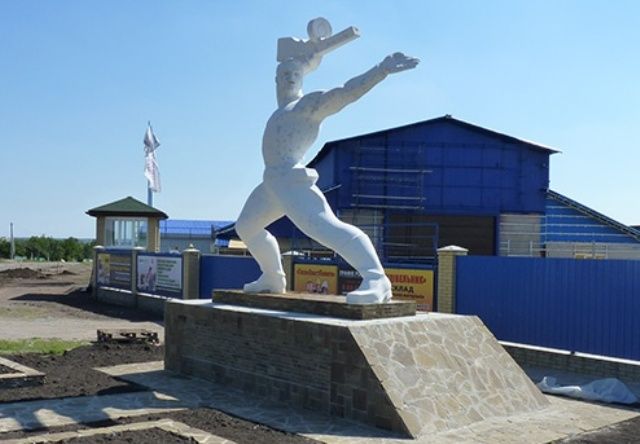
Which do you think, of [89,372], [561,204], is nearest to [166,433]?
[89,372]

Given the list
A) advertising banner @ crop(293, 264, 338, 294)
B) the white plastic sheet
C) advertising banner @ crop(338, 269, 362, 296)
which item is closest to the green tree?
advertising banner @ crop(293, 264, 338, 294)

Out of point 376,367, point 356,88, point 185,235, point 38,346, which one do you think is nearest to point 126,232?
point 38,346

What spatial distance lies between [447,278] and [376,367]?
230 inches

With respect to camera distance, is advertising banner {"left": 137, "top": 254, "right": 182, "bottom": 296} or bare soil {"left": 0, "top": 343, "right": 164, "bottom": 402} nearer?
bare soil {"left": 0, "top": 343, "right": 164, "bottom": 402}

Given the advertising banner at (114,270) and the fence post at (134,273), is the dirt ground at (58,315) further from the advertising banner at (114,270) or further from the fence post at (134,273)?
the advertising banner at (114,270)

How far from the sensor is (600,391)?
29.3 feet

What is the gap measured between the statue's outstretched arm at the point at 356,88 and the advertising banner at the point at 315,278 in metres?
6.30

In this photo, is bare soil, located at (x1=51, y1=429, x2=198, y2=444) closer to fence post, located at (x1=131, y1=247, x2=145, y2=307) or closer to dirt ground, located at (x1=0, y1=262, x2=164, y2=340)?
dirt ground, located at (x1=0, y1=262, x2=164, y2=340)

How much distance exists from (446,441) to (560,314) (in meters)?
5.46

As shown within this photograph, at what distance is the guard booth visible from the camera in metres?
23.9

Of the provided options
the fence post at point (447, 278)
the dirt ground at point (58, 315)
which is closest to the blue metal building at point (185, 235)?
the dirt ground at point (58, 315)

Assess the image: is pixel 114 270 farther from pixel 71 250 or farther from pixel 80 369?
pixel 71 250

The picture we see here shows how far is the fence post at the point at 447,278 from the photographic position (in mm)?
12539

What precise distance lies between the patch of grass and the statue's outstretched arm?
6.06 m
